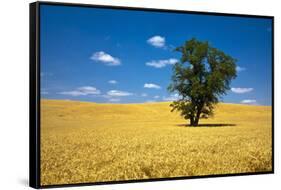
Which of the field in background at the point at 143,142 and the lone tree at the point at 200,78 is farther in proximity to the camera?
the lone tree at the point at 200,78

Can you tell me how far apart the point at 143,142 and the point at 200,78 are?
57.0 inches

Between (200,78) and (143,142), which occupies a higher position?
(200,78)

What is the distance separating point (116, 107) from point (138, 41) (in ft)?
3.60

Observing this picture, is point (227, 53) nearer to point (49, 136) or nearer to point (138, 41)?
point (138, 41)

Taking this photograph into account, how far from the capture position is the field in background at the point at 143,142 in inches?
359

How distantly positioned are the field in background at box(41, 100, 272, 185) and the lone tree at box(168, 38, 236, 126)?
182 mm

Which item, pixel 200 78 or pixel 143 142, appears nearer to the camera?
pixel 143 142

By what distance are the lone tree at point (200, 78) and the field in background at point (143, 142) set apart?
0.18 meters

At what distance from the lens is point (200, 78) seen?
1025cm

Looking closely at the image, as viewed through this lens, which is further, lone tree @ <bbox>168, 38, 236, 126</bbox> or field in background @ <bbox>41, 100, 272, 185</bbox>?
lone tree @ <bbox>168, 38, 236, 126</bbox>

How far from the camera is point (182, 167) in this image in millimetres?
9945

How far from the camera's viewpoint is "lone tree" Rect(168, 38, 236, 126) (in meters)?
10.1

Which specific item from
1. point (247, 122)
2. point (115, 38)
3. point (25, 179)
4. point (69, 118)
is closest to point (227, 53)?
point (247, 122)

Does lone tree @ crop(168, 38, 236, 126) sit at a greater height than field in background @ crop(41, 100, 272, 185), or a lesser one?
greater
